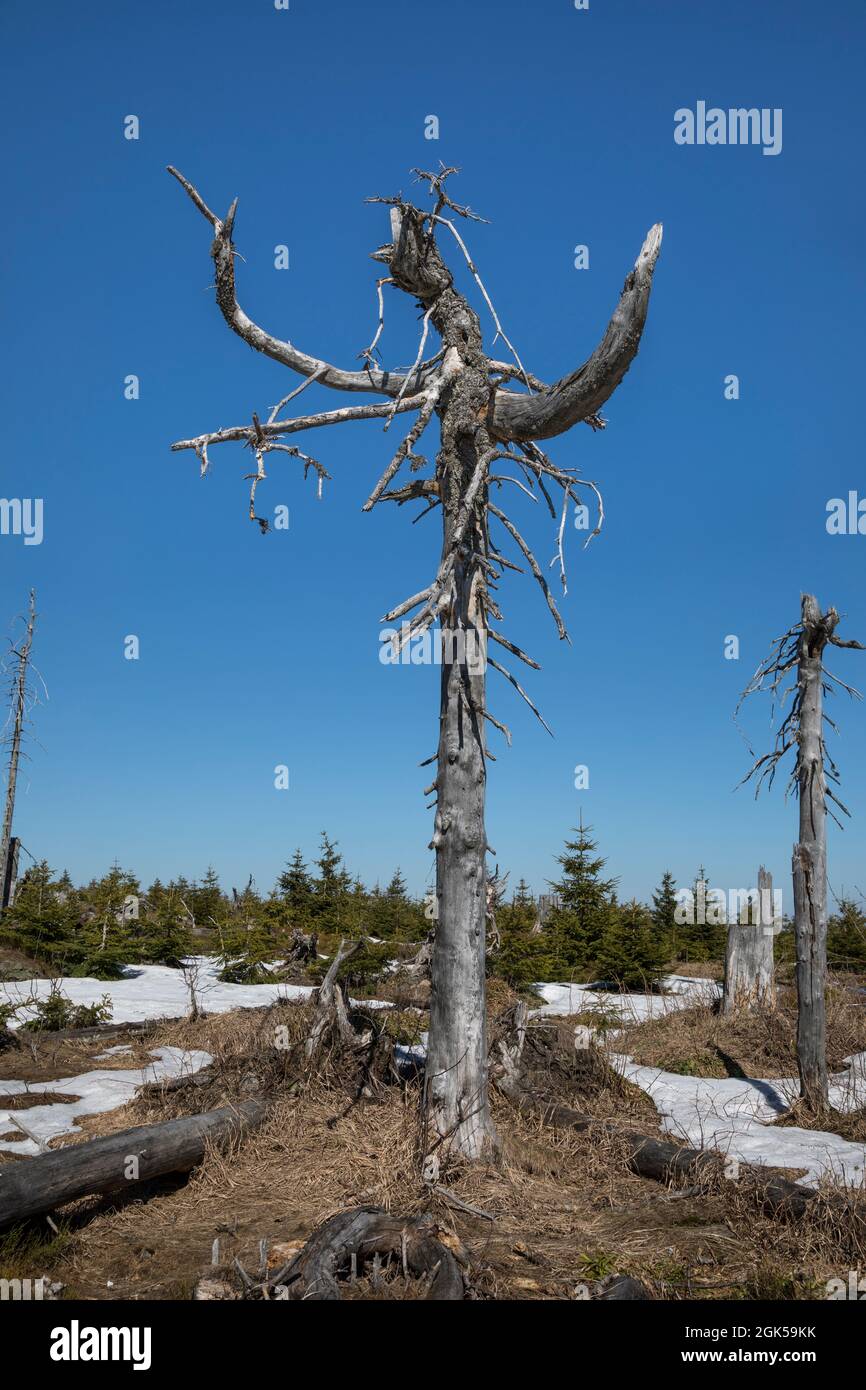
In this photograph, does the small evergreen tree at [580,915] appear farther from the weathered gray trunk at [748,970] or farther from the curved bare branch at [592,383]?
the curved bare branch at [592,383]

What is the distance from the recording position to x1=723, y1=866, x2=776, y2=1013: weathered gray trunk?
45.6 ft

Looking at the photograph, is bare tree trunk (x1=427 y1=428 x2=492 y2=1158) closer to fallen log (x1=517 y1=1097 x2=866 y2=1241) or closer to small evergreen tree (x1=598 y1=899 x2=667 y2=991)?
fallen log (x1=517 y1=1097 x2=866 y2=1241)

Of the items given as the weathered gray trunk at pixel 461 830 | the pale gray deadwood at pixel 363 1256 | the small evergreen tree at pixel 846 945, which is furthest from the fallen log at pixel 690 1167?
the small evergreen tree at pixel 846 945

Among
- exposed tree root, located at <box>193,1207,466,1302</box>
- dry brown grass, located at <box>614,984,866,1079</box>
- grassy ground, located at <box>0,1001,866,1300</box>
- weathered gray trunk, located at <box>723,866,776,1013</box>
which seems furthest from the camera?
weathered gray trunk, located at <box>723,866,776,1013</box>

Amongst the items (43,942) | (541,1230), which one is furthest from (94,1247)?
(43,942)

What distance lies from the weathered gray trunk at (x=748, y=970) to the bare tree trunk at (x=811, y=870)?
12.5ft

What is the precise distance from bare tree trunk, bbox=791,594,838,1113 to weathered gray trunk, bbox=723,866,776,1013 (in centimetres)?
380

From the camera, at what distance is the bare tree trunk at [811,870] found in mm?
9648

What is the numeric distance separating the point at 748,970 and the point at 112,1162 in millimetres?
11064

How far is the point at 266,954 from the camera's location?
16812 millimetres

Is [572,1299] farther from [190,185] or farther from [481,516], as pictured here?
[190,185]

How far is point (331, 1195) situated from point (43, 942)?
42.6 ft

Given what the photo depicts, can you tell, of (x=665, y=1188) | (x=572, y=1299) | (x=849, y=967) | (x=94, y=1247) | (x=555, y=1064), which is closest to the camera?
(x=572, y=1299)

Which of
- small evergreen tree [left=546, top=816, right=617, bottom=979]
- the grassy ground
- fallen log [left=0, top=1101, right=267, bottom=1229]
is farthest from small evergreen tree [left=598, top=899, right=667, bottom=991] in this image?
fallen log [left=0, top=1101, right=267, bottom=1229]
